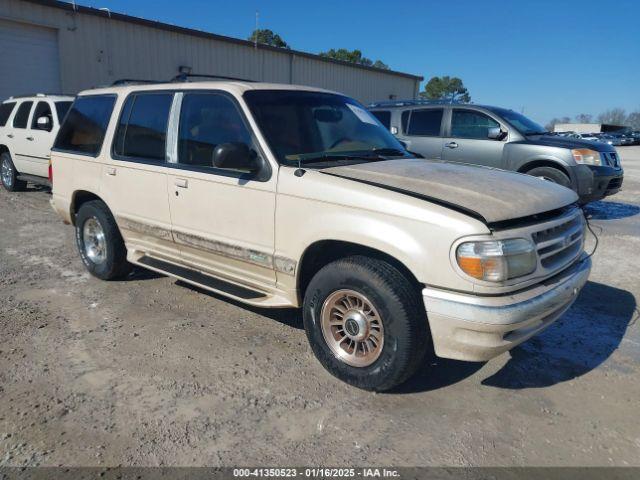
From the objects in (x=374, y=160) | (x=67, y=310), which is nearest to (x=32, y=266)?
(x=67, y=310)

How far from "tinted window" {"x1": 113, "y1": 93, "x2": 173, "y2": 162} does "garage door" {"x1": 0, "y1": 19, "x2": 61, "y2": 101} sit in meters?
11.2

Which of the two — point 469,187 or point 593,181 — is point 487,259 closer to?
point 469,187

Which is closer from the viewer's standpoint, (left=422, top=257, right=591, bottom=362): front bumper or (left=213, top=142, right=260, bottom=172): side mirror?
(left=422, top=257, right=591, bottom=362): front bumper

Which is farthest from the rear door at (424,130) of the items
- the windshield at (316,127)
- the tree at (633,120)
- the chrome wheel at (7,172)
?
the tree at (633,120)

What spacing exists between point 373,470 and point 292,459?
1.39 feet

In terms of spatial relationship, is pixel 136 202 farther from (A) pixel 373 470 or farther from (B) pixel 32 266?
(A) pixel 373 470

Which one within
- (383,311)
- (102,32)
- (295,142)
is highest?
(102,32)

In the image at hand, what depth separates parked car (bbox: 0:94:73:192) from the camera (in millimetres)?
9867

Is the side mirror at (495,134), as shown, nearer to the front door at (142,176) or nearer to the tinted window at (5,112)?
the front door at (142,176)

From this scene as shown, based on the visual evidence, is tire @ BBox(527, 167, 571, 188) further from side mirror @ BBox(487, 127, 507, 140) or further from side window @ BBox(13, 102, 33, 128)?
side window @ BBox(13, 102, 33, 128)

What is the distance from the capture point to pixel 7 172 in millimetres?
11203

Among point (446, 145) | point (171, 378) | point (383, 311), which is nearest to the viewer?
point (383, 311)

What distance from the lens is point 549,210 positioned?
3168 millimetres

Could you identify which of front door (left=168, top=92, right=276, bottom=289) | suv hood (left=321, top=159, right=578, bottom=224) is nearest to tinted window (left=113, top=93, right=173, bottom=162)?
front door (left=168, top=92, right=276, bottom=289)
